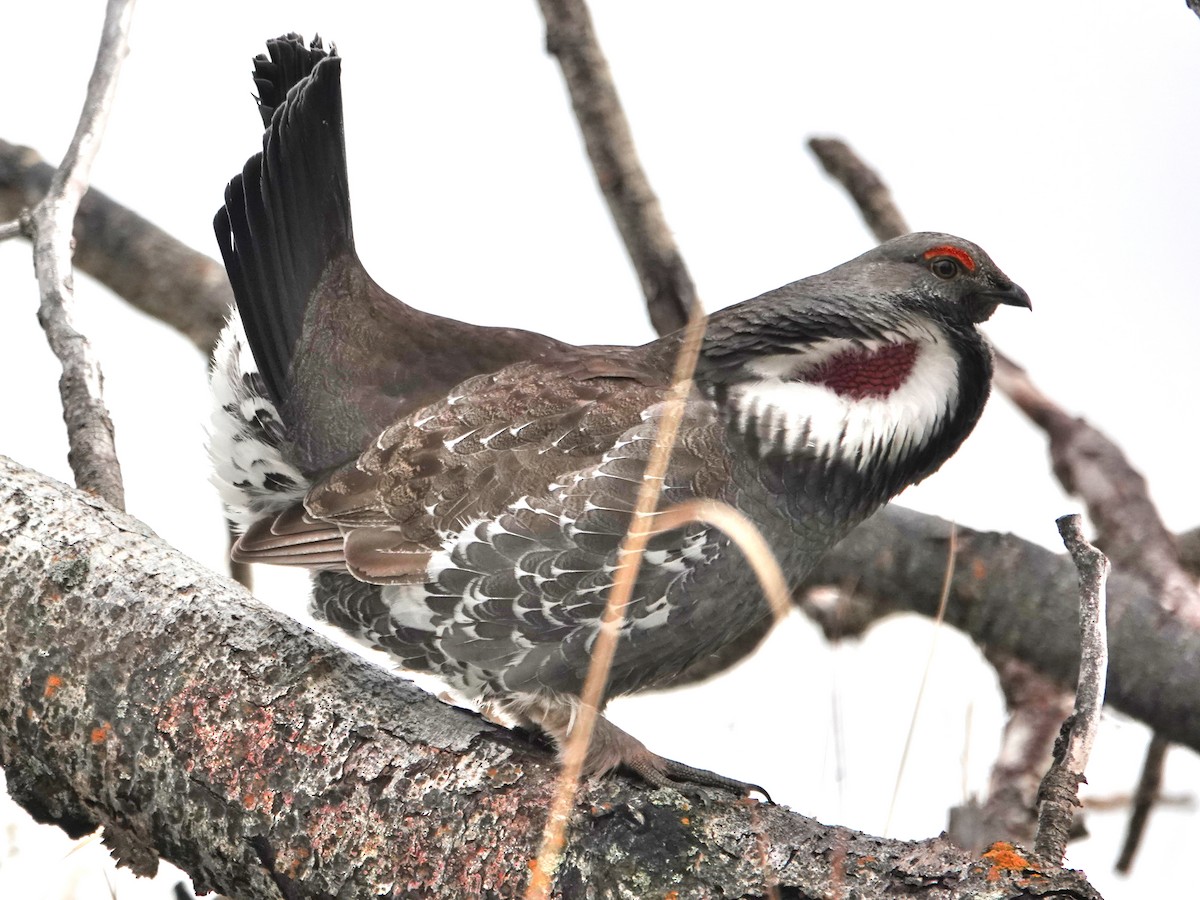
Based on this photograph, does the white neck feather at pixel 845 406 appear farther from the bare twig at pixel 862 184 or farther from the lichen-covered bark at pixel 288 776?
the bare twig at pixel 862 184

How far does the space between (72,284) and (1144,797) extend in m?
3.54

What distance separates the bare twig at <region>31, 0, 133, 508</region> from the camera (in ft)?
9.95

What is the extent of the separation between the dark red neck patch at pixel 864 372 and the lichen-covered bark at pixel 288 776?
1.06 metres

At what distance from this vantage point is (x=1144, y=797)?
381cm

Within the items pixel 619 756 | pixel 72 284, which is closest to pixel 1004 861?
pixel 619 756

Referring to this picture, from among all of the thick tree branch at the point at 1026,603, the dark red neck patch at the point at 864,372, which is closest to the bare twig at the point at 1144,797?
the thick tree branch at the point at 1026,603

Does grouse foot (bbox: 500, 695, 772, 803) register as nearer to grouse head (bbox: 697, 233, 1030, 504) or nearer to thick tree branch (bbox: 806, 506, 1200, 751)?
grouse head (bbox: 697, 233, 1030, 504)

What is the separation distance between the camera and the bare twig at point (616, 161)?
4.25 m

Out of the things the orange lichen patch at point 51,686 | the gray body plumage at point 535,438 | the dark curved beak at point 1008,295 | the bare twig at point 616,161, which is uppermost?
the bare twig at point 616,161

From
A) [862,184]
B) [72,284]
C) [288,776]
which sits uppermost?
[862,184]

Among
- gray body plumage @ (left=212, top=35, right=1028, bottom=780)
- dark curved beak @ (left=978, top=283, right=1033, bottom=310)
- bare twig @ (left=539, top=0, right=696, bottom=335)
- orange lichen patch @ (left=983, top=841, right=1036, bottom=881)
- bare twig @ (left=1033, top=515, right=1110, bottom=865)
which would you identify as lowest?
orange lichen patch @ (left=983, top=841, right=1036, bottom=881)

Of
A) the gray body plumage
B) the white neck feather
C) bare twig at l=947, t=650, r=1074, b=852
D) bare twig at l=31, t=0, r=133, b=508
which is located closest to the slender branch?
bare twig at l=31, t=0, r=133, b=508

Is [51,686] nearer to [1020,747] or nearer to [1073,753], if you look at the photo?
[1073,753]

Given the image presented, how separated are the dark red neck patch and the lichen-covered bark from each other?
106 cm
